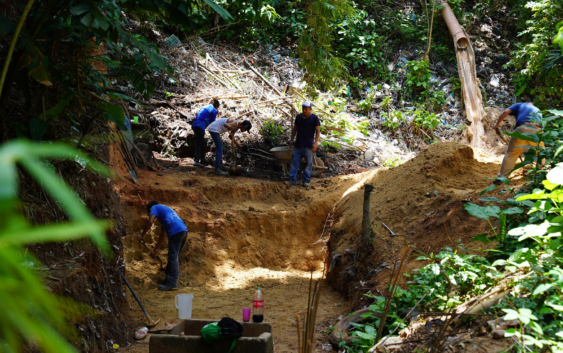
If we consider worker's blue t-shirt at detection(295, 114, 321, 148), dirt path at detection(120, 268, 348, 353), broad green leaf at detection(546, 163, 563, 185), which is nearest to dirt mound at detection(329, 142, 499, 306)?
dirt path at detection(120, 268, 348, 353)

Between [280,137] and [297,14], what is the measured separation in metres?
5.83

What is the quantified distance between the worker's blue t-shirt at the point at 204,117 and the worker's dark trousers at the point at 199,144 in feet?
0.33

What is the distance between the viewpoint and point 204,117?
982 cm

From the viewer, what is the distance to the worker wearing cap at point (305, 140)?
9352 mm

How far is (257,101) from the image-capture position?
12.1m

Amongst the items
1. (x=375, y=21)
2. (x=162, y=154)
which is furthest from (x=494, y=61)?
(x=162, y=154)

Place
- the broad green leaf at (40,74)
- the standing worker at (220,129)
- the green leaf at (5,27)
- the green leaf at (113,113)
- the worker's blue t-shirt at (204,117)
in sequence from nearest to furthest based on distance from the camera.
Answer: the green leaf at (5,27) < the broad green leaf at (40,74) < the green leaf at (113,113) < the standing worker at (220,129) < the worker's blue t-shirt at (204,117)

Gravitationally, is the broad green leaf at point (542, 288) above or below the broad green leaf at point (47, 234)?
below

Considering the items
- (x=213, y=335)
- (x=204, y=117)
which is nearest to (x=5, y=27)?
(x=213, y=335)

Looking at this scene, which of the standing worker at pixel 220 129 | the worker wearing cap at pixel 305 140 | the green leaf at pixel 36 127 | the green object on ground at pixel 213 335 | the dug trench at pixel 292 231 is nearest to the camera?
the green leaf at pixel 36 127

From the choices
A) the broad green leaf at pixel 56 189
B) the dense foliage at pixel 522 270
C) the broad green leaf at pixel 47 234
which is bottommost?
the dense foliage at pixel 522 270

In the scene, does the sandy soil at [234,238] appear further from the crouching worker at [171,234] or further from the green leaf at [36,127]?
the green leaf at [36,127]

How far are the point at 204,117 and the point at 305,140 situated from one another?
8.10 feet

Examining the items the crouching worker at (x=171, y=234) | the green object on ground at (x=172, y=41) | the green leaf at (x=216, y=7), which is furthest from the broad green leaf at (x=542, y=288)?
the green object on ground at (x=172, y=41)
